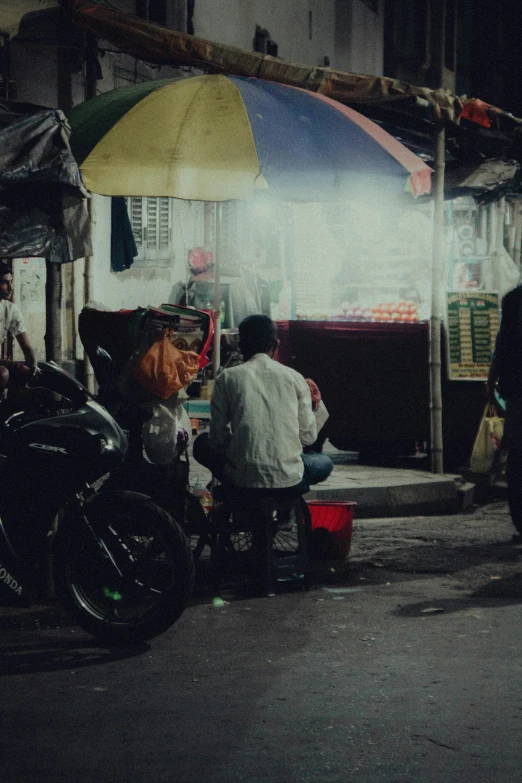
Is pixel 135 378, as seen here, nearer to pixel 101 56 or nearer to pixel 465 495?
pixel 465 495

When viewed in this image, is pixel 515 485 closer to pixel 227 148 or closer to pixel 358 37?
pixel 227 148

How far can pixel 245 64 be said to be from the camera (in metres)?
10.8

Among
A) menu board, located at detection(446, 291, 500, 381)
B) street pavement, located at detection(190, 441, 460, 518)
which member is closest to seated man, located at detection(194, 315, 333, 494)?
street pavement, located at detection(190, 441, 460, 518)

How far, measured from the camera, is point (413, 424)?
481 inches

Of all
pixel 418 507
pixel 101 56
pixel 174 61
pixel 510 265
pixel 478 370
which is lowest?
pixel 418 507

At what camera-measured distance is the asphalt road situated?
4199mm

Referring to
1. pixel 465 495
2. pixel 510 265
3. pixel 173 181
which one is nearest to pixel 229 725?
pixel 173 181

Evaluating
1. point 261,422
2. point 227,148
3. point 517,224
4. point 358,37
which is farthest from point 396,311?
point 358,37

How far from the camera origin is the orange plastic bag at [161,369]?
797cm

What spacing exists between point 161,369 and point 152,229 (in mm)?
11656

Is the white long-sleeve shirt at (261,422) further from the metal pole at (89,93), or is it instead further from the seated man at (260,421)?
the metal pole at (89,93)

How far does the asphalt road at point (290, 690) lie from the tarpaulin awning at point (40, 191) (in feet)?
9.59

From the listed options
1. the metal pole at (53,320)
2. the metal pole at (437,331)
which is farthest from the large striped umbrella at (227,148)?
the metal pole at (437,331)

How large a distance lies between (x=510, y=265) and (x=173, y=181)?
7.61 meters
